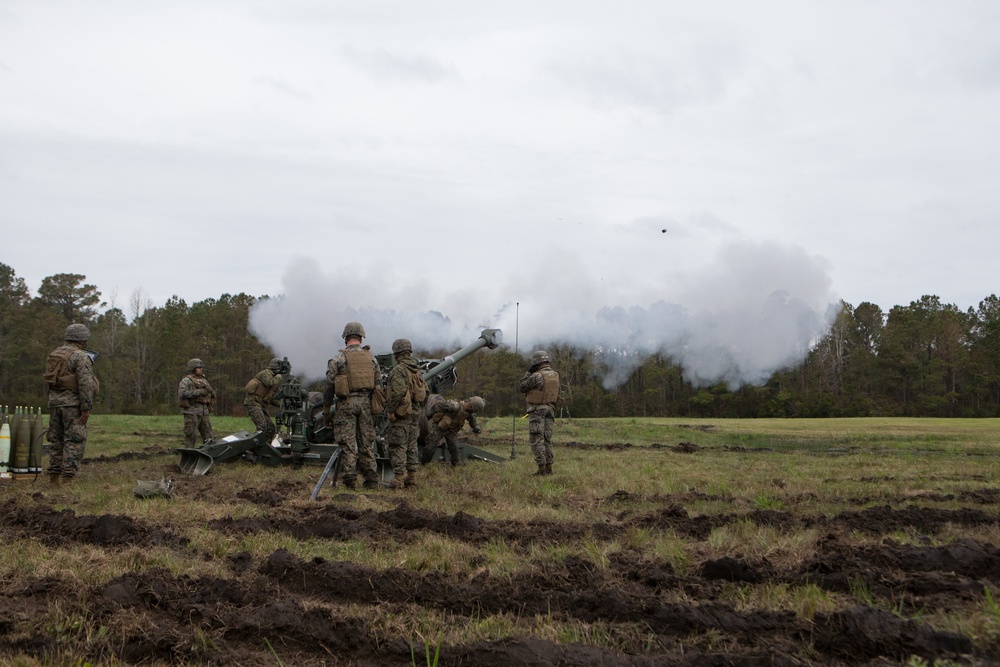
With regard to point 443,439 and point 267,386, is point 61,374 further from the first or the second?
point 443,439

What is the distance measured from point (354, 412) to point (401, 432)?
0.73m

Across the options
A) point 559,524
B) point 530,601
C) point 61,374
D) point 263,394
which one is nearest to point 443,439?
point 263,394

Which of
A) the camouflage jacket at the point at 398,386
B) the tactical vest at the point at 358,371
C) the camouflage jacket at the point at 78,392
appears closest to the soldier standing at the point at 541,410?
the camouflage jacket at the point at 398,386

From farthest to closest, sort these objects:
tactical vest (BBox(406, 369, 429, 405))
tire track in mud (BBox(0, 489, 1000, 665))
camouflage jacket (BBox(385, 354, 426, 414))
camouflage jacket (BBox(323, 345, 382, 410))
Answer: tactical vest (BBox(406, 369, 429, 405)), camouflage jacket (BBox(385, 354, 426, 414)), camouflage jacket (BBox(323, 345, 382, 410)), tire track in mud (BBox(0, 489, 1000, 665))

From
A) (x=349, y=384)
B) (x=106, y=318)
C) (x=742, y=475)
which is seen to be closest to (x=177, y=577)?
(x=349, y=384)

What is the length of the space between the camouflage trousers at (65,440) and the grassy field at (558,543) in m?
0.38

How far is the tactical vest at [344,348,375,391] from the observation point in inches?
483

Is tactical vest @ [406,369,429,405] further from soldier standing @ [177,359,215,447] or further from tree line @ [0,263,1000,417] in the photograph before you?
tree line @ [0,263,1000,417]

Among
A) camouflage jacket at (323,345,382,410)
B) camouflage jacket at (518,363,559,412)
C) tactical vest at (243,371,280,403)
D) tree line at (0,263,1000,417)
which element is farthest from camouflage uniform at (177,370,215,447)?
tree line at (0,263,1000,417)

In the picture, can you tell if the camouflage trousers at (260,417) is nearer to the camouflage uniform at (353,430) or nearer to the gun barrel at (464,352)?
the gun barrel at (464,352)

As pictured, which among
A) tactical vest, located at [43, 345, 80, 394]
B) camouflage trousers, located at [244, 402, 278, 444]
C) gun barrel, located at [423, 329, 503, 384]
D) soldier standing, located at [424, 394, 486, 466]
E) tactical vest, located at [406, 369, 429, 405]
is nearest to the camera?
tactical vest, located at [43, 345, 80, 394]

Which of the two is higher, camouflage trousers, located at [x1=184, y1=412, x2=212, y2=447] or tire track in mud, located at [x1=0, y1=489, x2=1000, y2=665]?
camouflage trousers, located at [x1=184, y1=412, x2=212, y2=447]

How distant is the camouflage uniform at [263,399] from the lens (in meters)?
17.0

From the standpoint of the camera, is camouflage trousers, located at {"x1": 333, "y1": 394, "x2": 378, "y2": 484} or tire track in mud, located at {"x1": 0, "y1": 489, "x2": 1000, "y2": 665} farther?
camouflage trousers, located at {"x1": 333, "y1": 394, "x2": 378, "y2": 484}
